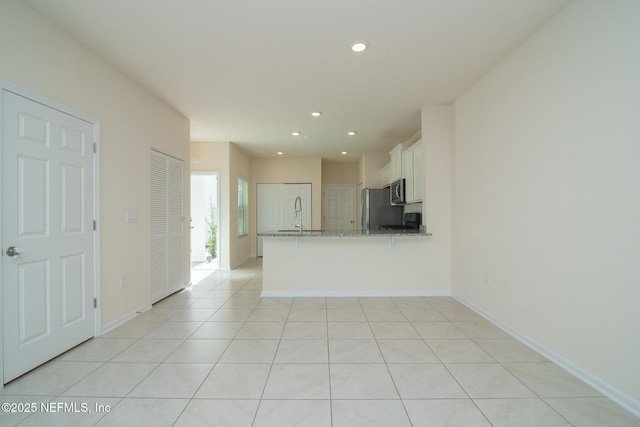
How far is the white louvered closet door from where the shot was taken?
3.80 metres

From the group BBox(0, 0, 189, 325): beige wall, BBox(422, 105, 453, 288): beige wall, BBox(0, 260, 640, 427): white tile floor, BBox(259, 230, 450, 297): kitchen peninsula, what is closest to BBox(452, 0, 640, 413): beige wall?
BBox(0, 260, 640, 427): white tile floor

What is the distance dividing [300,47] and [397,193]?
3386 millimetres

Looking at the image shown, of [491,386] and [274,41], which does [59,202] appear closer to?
[274,41]

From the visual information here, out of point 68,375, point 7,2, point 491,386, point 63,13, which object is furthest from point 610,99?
point 68,375

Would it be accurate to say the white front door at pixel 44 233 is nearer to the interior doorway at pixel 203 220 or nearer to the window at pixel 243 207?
the window at pixel 243 207

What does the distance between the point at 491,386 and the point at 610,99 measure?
201 centimetres

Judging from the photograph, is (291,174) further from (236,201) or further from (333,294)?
(333,294)

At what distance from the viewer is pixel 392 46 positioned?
263 cm

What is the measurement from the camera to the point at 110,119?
299cm

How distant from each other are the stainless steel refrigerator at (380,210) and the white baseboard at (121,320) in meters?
4.21

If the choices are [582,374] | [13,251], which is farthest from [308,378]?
[13,251]

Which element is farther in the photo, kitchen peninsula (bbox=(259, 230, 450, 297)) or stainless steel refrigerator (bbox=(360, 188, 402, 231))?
stainless steel refrigerator (bbox=(360, 188, 402, 231))

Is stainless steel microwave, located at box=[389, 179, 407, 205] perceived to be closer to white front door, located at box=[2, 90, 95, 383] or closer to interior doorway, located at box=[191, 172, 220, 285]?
white front door, located at box=[2, 90, 95, 383]

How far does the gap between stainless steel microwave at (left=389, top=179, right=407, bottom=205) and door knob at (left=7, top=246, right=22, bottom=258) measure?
15.5 ft
